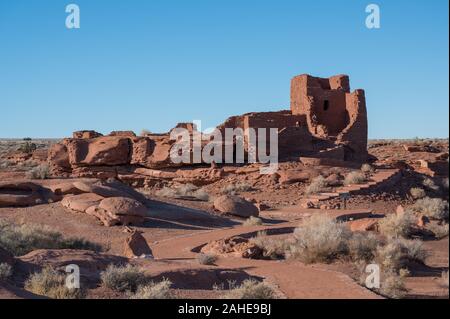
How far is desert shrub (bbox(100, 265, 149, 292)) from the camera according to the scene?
8031 millimetres

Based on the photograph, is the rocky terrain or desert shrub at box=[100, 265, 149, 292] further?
the rocky terrain

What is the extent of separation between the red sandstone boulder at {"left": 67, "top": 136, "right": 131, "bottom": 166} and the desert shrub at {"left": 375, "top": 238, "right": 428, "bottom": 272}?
73.2 ft

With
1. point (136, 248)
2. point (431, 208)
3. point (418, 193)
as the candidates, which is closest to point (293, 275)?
point (136, 248)

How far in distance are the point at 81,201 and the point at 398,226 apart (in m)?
9.92

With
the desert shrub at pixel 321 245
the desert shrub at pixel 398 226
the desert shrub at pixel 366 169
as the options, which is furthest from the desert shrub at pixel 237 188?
the desert shrub at pixel 321 245

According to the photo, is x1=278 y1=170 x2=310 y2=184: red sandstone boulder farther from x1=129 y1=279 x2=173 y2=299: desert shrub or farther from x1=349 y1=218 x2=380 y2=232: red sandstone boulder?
x1=129 y1=279 x2=173 y2=299: desert shrub

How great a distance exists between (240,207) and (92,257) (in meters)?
11.2

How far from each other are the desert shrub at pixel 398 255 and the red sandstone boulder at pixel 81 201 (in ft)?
33.2

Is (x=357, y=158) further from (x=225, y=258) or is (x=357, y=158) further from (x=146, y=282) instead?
(x=146, y=282)

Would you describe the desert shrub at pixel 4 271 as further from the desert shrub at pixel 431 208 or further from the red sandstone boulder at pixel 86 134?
the red sandstone boulder at pixel 86 134

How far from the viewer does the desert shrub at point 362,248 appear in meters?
11.1

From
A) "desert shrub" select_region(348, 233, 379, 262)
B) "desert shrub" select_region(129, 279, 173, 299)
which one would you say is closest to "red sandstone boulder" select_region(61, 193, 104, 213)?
"desert shrub" select_region(348, 233, 379, 262)
